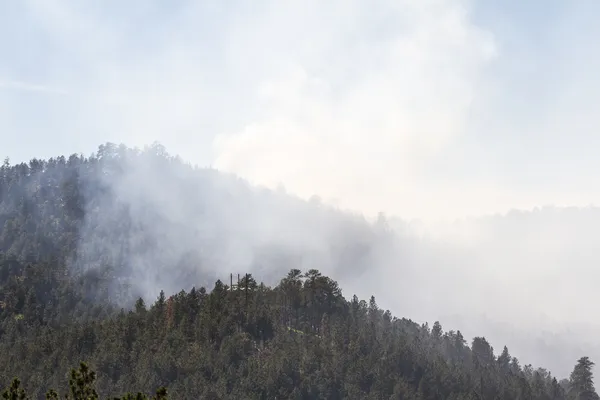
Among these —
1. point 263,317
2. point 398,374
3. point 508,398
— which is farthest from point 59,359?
point 508,398

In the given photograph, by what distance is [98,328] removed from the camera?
191625mm

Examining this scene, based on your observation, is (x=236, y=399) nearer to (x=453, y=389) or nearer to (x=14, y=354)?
(x=453, y=389)

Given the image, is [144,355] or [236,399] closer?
[236,399]

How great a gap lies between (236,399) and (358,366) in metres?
40.0

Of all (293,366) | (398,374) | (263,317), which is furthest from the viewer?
(263,317)

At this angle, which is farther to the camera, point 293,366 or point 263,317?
point 263,317

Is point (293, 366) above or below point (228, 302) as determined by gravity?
below

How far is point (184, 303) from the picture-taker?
19338 centimetres

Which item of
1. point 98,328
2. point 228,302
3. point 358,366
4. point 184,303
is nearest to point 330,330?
point 358,366

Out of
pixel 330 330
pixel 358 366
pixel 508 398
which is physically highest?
pixel 330 330

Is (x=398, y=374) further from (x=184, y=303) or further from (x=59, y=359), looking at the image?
(x=59, y=359)

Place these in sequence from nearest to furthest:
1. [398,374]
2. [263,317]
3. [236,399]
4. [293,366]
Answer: [236,399]
[293,366]
[398,374]
[263,317]

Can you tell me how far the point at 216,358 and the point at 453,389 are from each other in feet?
235

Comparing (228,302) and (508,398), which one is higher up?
(228,302)
